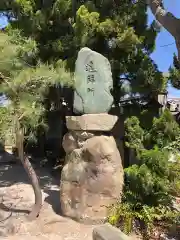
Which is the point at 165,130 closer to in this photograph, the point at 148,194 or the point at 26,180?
the point at 148,194

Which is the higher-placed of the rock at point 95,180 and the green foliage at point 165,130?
the green foliage at point 165,130

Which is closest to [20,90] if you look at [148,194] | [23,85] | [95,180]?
[23,85]

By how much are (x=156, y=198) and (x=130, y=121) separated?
202 centimetres

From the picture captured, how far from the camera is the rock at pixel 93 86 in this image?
17.1 feet

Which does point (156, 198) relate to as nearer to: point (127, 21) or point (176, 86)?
point (176, 86)

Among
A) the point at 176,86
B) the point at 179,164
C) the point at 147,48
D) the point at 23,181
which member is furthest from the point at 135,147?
the point at 23,181

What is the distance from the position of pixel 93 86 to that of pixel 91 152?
106 centimetres

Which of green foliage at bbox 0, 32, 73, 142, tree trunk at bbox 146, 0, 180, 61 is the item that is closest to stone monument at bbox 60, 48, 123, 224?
green foliage at bbox 0, 32, 73, 142

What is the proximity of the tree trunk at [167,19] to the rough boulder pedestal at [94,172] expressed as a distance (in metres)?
1.80

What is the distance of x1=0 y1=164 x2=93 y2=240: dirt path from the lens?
15.3ft

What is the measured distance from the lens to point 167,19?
5559 mm

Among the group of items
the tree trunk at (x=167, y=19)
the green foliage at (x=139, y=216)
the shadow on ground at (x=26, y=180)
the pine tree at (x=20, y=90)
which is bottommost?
the shadow on ground at (x=26, y=180)

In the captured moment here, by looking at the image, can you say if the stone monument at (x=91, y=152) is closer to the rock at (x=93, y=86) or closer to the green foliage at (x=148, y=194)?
the rock at (x=93, y=86)

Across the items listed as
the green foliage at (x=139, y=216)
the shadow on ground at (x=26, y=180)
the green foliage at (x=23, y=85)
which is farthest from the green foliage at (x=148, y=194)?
the green foliage at (x=23, y=85)
